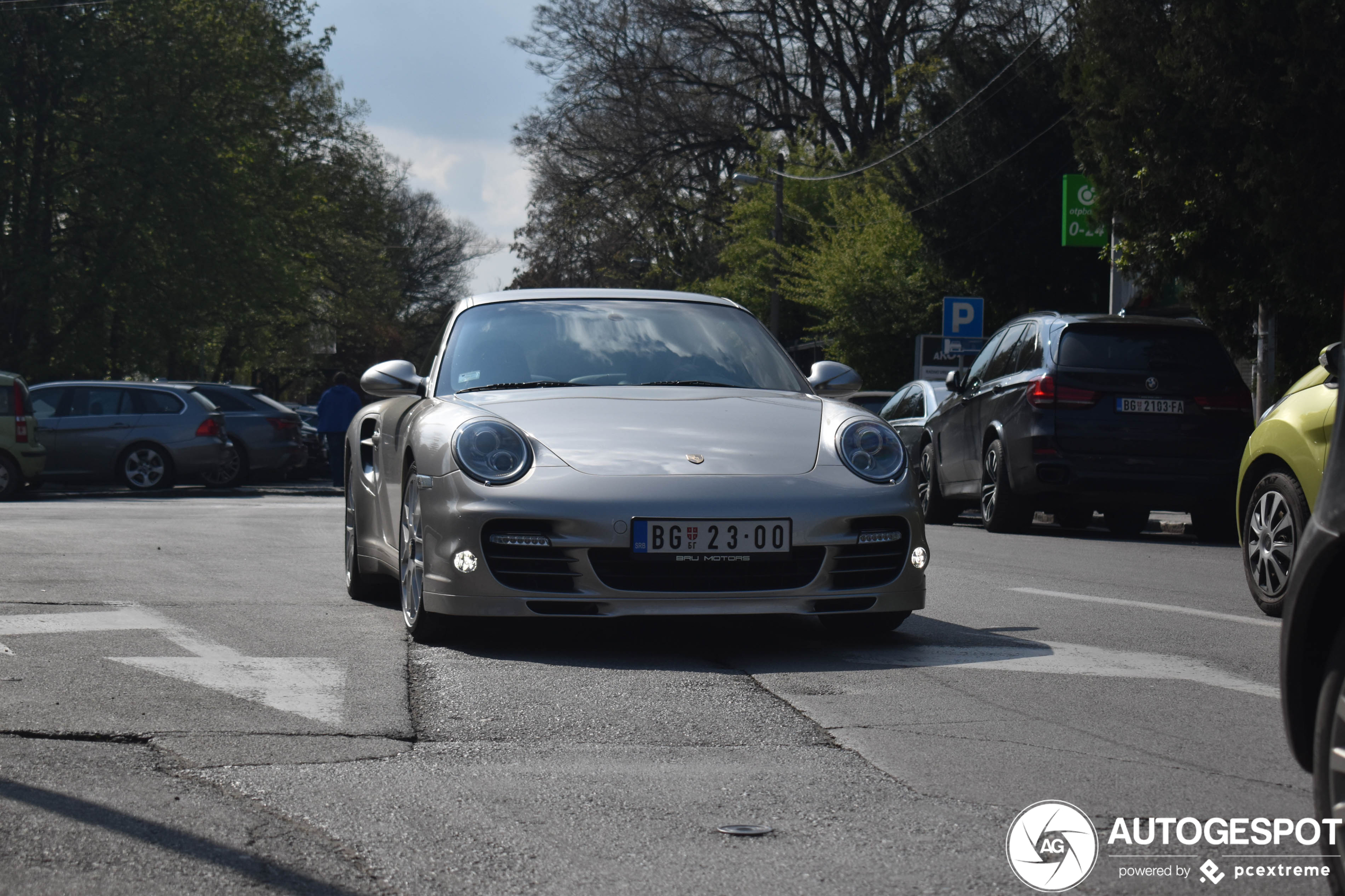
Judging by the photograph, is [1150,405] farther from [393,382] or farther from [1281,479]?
[393,382]

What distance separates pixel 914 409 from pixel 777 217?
935 inches

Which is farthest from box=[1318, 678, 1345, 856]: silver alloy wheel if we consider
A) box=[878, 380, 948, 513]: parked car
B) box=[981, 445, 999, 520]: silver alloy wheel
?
box=[878, 380, 948, 513]: parked car

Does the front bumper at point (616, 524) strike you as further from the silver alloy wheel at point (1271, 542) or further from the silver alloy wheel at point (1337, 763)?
the silver alloy wheel at point (1337, 763)

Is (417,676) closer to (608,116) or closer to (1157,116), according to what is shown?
(1157,116)

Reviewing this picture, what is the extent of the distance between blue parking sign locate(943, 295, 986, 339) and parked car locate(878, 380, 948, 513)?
25.7 feet

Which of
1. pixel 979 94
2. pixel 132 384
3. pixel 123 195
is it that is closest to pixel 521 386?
pixel 132 384

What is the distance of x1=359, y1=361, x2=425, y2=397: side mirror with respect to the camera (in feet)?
23.7

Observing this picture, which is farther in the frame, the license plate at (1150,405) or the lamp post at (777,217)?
the lamp post at (777,217)

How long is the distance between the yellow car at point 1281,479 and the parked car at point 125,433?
1690 cm

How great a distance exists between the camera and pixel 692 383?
704cm

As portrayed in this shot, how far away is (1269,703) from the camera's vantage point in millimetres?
5082

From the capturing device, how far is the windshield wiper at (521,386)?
689 centimetres

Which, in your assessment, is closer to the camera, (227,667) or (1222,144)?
A: (227,667)

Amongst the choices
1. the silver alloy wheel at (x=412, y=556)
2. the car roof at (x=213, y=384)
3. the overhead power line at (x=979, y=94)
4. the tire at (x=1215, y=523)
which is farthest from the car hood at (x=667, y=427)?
the overhead power line at (x=979, y=94)
